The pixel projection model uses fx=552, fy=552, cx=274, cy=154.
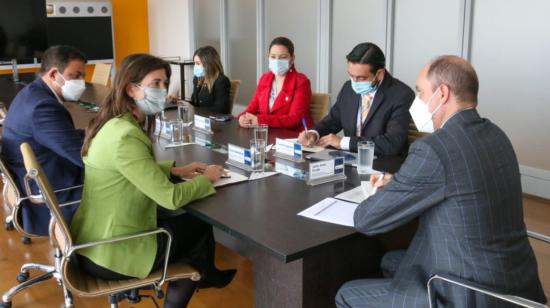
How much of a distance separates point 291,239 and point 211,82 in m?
2.92


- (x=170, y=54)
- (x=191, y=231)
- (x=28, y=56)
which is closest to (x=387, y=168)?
(x=191, y=231)

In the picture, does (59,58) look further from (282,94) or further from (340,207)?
(340,207)

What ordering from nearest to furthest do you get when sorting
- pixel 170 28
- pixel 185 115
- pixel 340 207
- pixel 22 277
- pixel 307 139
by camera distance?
pixel 340 207, pixel 307 139, pixel 22 277, pixel 185 115, pixel 170 28

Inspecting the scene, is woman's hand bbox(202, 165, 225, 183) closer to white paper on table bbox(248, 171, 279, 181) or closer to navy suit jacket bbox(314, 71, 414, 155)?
white paper on table bbox(248, 171, 279, 181)

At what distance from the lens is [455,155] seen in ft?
4.82

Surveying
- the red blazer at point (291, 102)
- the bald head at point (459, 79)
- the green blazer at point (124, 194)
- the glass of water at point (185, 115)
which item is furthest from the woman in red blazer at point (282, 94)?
the bald head at point (459, 79)

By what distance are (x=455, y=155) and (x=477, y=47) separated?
3167mm

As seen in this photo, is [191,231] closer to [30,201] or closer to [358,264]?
[358,264]

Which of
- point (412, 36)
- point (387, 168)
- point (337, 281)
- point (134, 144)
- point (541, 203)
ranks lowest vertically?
point (541, 203)

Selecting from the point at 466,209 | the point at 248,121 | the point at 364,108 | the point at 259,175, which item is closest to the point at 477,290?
the point at 466,209

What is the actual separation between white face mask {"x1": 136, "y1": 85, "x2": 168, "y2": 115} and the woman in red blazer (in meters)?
1.22

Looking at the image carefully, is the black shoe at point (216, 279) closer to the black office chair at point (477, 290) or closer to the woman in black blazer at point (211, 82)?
the black office chair at point (477, 290)

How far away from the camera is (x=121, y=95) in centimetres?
204

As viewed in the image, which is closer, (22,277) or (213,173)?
(213,173)
